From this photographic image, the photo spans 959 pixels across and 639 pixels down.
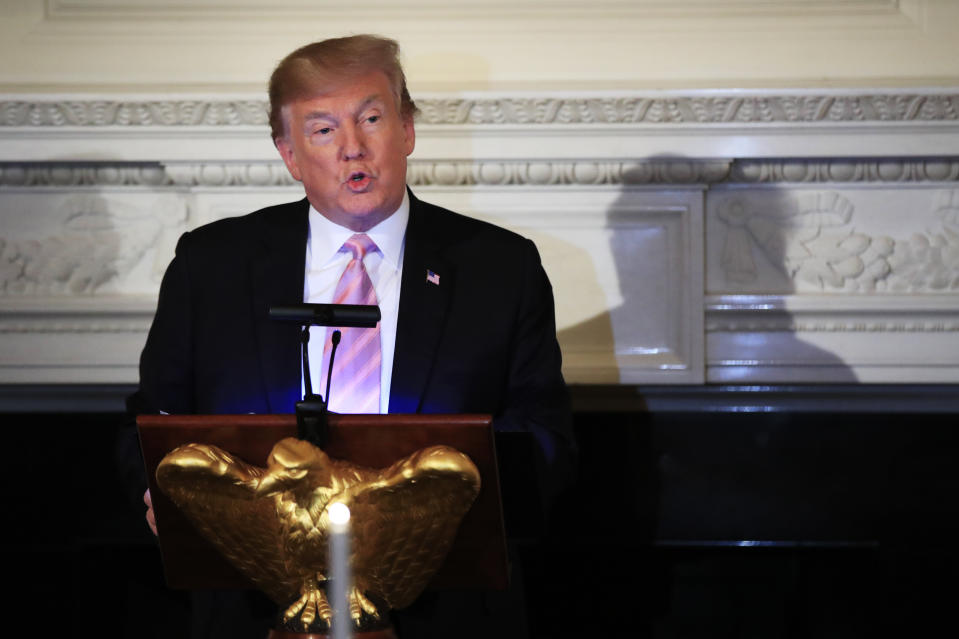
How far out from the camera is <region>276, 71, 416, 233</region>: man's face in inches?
67.9

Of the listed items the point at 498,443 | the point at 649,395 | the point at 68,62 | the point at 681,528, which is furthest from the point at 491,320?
the point at 68,62

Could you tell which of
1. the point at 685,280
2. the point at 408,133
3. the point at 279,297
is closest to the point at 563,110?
the point at 685,280

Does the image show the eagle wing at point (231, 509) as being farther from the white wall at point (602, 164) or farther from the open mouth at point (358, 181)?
the white wall at point (602, 164)

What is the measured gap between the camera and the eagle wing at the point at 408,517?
127cm

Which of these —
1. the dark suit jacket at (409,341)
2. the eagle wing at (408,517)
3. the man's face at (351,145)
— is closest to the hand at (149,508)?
the dark suit jacket at (409,341)

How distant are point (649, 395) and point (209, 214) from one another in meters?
1.07

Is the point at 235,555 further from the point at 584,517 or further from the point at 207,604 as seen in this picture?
the point at 584,517

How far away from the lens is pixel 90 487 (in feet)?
8.31

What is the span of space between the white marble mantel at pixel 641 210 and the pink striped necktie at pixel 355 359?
68 centimetres

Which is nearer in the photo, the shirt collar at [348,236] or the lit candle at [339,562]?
the lit candle at [339,562]

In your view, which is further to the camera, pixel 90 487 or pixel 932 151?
pixel 90 487

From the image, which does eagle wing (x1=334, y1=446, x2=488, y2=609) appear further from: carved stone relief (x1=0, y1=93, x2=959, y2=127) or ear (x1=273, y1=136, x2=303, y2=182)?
A: carved stone relief (x1=0, y1=93, x2=959, y2=127)

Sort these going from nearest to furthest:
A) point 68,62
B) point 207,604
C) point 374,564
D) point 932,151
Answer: point 374,564
point 207,604
point 932,151
point 68,62

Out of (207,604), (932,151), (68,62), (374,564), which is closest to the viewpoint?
(374,564)
